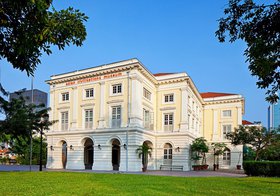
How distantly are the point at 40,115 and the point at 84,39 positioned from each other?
24121mm

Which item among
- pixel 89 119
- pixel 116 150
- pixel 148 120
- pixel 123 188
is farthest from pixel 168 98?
pixel 123 188

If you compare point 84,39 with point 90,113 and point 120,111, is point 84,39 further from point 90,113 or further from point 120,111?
point 90,113

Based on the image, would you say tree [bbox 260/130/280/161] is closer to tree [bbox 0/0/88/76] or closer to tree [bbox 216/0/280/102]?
tree [bbox 216/0/280/102]

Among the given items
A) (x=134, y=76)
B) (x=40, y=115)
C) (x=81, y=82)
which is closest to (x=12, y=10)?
(x=40, y=115)

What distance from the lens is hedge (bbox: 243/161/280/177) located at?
79.3ft

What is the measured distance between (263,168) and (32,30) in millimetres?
24831

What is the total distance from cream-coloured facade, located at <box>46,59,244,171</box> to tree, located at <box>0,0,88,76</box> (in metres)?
26.1

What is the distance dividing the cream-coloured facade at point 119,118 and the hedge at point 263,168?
9648 mm

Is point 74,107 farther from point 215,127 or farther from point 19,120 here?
point 215,127

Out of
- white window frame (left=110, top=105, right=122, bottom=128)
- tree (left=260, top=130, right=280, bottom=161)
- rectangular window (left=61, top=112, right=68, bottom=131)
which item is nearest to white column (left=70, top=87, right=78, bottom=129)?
rectangular window (left=61, top=112, right=68, bottom=131)

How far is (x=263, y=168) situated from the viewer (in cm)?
2473

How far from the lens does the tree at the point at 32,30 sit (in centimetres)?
371

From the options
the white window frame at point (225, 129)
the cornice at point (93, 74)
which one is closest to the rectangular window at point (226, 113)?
the white window frame at point (225, 129)

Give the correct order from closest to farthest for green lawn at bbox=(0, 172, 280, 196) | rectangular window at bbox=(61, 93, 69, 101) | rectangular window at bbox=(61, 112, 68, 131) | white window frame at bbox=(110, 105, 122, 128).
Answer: green lawn at bbox=(0, 172, 280, 196) < white window frame at bbox=(110, 105, 122, 128) < rectangular window at bbox=(61, 112, 68, 131) < rectangular window at bbox=(61, 93, 69, 101)
